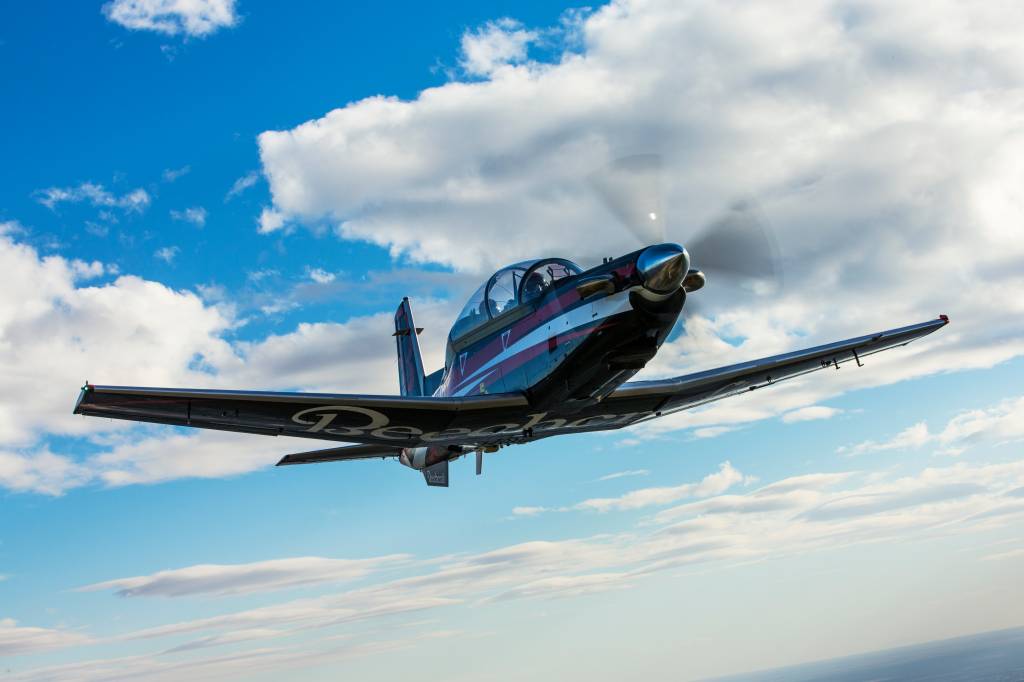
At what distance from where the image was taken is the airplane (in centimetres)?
1517

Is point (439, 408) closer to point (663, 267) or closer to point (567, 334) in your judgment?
point (567, 334)

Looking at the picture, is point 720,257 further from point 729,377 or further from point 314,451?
point 314,451

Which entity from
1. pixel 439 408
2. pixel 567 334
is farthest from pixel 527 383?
pixel 439 408

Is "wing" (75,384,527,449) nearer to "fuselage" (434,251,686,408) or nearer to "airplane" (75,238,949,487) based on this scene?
"airplane" (75,238,949,487)

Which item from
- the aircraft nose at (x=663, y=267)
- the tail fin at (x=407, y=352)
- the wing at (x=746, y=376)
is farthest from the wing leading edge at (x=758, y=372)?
the tail fin at (x=407, y=352)

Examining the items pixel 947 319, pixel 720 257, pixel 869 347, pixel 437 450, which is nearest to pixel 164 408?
pixel 437 450

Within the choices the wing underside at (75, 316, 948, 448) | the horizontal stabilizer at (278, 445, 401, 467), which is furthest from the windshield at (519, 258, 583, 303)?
the horizontal stabilizer at (278, 445, 401, 467)

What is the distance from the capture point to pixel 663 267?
14.6 metres

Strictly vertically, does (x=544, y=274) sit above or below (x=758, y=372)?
above

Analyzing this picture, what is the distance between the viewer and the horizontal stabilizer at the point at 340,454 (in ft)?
67.8

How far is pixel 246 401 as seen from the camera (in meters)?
15.5

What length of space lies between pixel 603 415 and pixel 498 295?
443 cm

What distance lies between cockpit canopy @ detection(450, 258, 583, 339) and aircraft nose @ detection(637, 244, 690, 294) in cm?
239

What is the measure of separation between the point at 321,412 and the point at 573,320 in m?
5.56
